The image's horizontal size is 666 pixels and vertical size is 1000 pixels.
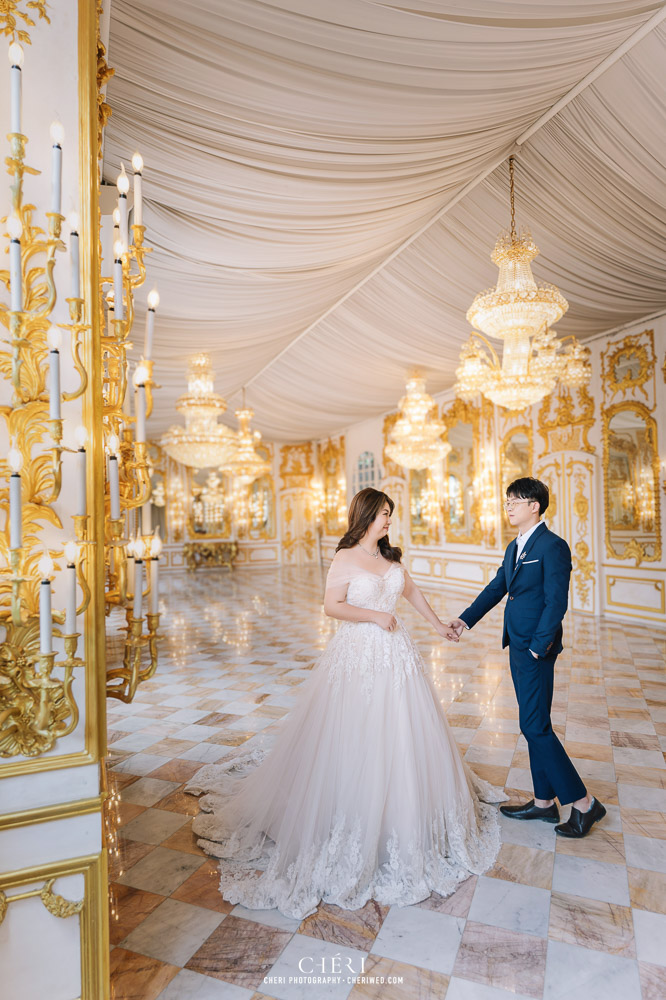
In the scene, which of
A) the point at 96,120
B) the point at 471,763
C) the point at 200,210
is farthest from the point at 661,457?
the point at 96,120

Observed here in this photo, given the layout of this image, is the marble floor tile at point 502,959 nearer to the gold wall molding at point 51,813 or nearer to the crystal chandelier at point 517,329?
the gold wall molding at point 51,813

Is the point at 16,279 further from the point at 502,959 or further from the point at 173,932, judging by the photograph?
the point at 502,959

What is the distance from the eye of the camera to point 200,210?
4.35 metres

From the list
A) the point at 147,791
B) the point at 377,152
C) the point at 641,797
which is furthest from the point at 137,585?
the point at 377,152

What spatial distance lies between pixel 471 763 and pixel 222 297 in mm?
4934

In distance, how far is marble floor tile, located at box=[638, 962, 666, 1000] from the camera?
1.85 metres

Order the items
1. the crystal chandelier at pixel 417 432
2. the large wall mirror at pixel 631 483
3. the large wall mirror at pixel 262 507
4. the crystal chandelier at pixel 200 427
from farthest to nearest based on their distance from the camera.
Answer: the large wall mirror at pixel 262 507 < the crystal chandelier at pixel 417 432 < the crystal chandelier at pixel 200 427 < the large wall mirror at pixel 631 483

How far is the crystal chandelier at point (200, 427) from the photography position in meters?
8.23

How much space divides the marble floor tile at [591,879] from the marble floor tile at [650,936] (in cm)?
9

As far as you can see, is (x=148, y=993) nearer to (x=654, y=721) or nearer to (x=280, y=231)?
(x=654, y=721)

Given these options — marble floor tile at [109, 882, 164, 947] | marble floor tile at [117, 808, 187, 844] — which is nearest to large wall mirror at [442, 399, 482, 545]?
marble floor tile at [117, 808, 187, 844]

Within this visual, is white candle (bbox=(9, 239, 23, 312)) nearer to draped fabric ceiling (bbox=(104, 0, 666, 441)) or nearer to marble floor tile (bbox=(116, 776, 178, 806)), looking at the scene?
draped fabric ceiling (bbox=(104, 0, 666, 441))

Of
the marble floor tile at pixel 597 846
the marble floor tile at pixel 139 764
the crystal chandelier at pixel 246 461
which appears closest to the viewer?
the marble floor tile at pixel 597 846

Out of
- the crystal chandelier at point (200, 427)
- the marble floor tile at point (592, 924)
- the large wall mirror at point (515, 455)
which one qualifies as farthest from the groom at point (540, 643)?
the large wall mirror at point (515, 455)
